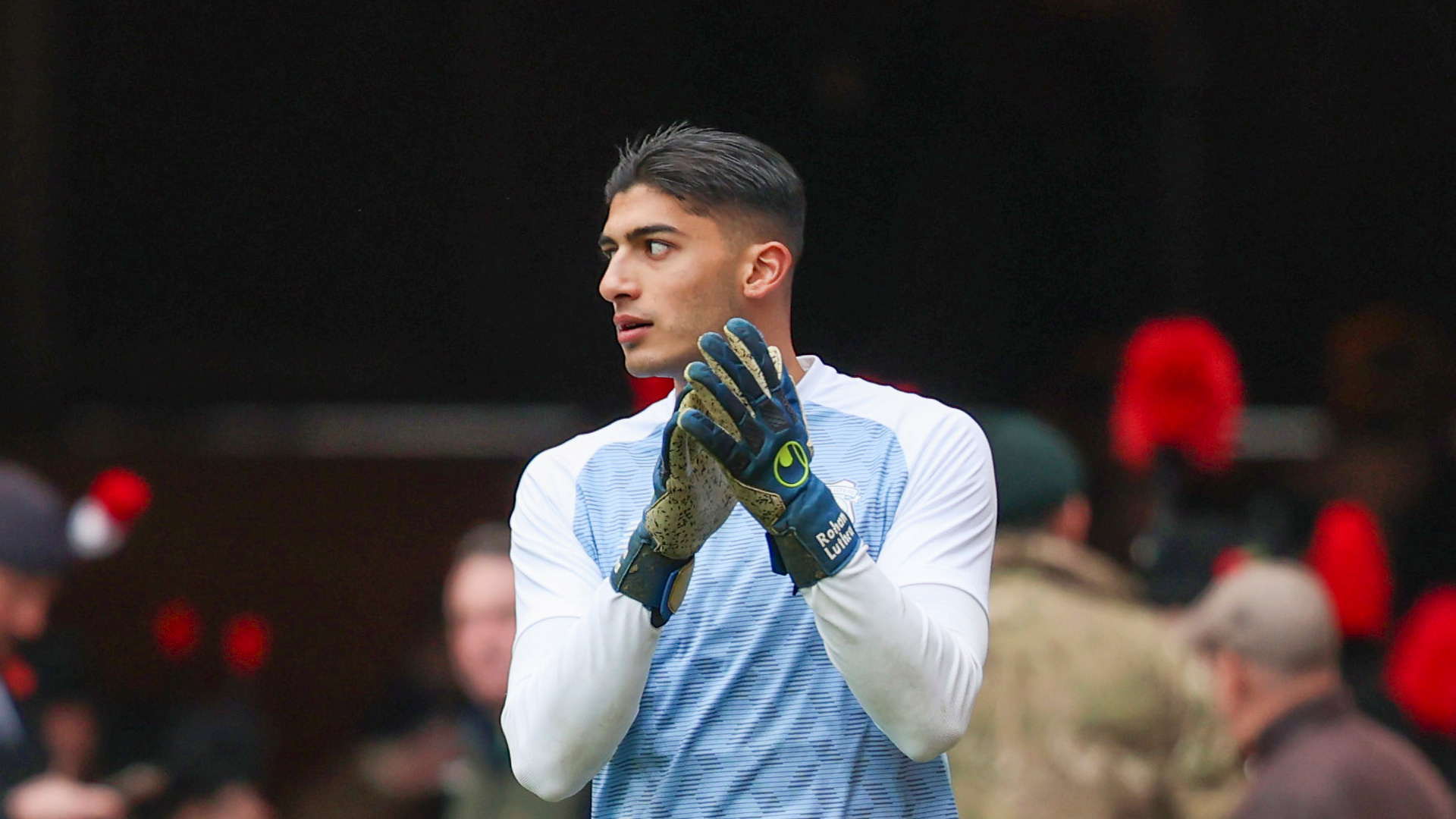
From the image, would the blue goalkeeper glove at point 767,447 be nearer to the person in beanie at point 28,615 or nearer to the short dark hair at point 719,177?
the short dark hair at point 719,177

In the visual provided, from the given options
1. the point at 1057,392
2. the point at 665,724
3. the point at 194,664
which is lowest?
the point at 194,664

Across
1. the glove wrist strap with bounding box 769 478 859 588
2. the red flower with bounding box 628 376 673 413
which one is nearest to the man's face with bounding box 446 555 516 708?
the red flower with bounding box 628 376 673 413

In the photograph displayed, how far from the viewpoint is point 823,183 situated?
19.1 ft

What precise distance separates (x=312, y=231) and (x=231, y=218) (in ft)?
0.81

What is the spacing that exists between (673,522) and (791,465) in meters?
0.13

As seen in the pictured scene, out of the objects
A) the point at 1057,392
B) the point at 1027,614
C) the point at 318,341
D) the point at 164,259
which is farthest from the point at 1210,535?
the point at 164,259

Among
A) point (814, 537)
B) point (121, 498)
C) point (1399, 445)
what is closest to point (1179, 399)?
point (1399, 445)

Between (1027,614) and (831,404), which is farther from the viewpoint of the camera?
(1027,614)

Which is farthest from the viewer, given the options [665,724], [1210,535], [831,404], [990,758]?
[1210,535]

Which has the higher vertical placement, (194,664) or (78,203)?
(78,203)

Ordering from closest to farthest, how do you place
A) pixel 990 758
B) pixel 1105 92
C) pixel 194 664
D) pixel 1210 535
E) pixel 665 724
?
pixel 665 724 → pixel 990 758 → pixel 1210 535 → pixel 194 664 → pixel 1105 92

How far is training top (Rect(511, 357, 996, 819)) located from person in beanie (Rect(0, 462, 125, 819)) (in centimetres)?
220

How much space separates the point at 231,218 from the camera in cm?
596

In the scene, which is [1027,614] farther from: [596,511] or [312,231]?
[312,231]
